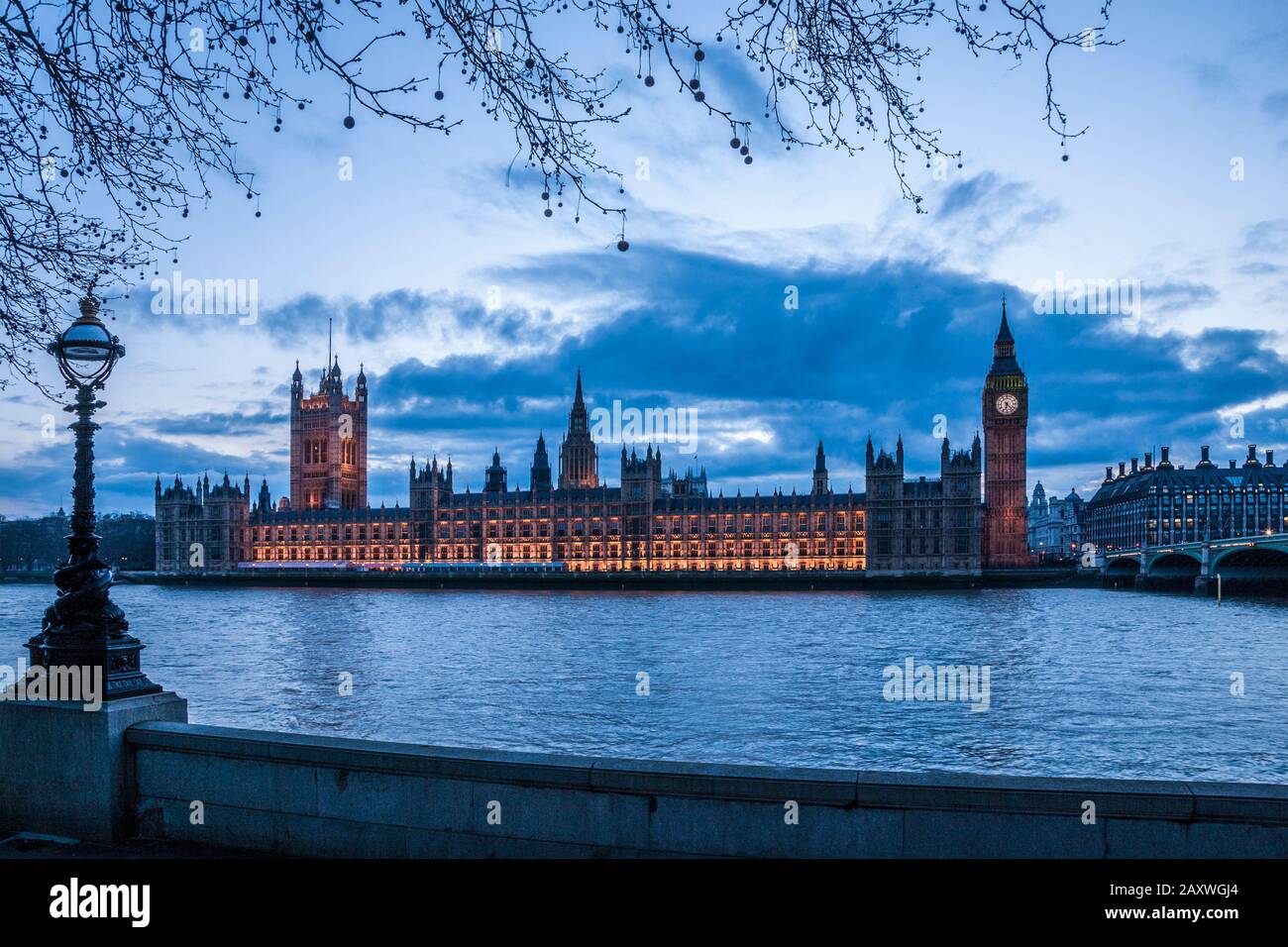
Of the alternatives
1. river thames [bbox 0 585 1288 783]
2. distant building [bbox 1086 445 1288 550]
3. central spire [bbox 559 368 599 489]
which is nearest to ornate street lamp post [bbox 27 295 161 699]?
river thames [bbox 0 585 1288 783]

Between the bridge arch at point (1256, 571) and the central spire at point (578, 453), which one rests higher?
the central spire at point (578, 453)

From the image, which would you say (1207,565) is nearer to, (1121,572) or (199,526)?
(1121,572)

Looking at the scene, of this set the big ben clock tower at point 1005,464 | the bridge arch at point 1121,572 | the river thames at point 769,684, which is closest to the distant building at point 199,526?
the river thames at point 769,684

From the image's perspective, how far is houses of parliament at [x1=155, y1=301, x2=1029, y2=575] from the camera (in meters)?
121

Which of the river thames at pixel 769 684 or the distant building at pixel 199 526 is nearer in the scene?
the river thames at pixel 769 684

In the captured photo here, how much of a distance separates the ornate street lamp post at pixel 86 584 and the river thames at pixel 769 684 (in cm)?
1041

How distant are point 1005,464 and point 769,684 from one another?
117599mm

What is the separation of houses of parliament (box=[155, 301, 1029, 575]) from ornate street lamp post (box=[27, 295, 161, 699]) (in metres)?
115

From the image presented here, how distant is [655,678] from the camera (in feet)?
99.0

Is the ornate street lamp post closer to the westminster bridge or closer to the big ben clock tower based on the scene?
the westminster bridge

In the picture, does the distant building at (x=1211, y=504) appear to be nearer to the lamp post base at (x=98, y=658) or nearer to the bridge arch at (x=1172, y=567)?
the bridge arch at (x=1172, y=567)

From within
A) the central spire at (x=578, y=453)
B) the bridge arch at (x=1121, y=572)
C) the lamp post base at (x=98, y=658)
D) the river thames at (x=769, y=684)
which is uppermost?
the central spire at (x=578, y=453)

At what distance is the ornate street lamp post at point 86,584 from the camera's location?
22.2ft
